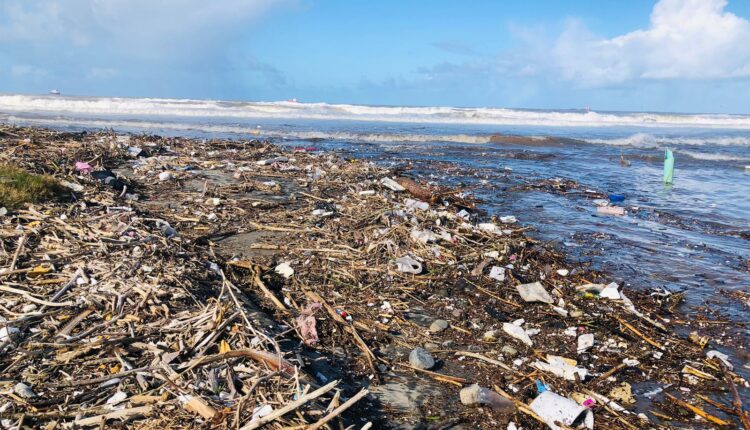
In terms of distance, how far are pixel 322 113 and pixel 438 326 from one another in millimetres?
32686

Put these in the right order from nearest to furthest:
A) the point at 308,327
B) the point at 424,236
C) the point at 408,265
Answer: the point at 308,327 → the point at 408,265 → the point at 424,236

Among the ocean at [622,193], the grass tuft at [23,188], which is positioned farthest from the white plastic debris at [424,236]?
the grass tuft at [23,188]

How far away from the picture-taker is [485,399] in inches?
106

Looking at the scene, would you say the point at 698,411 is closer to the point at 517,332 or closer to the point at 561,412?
the point at 561,412

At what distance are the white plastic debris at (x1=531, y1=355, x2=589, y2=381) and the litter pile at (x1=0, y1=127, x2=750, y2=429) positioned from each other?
0.04 ft

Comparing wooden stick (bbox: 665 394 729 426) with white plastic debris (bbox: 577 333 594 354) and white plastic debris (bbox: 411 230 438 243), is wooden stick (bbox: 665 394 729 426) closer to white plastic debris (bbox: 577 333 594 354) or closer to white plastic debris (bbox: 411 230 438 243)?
white plastic debris (bbox: 577 333 594 354)

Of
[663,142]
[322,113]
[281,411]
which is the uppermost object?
[322,113]

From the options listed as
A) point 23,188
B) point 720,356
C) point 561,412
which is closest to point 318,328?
point 561,412

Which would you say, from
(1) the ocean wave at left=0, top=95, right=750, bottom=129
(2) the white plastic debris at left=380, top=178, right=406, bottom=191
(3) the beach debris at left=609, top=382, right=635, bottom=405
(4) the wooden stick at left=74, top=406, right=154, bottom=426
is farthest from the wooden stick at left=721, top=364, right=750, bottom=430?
(1) the ocean wave at left=0, top=95, right=750, bottom=129

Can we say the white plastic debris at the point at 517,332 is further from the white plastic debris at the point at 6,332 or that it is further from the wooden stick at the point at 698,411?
the white plastic debris at the point at 6,332

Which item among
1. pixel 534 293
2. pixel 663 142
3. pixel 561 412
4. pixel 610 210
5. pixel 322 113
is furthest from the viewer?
pixel 322 113

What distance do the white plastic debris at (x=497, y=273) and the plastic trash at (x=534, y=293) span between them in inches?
8.9

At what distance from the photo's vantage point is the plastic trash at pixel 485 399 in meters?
2.66

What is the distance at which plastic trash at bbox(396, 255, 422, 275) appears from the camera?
4309mm
